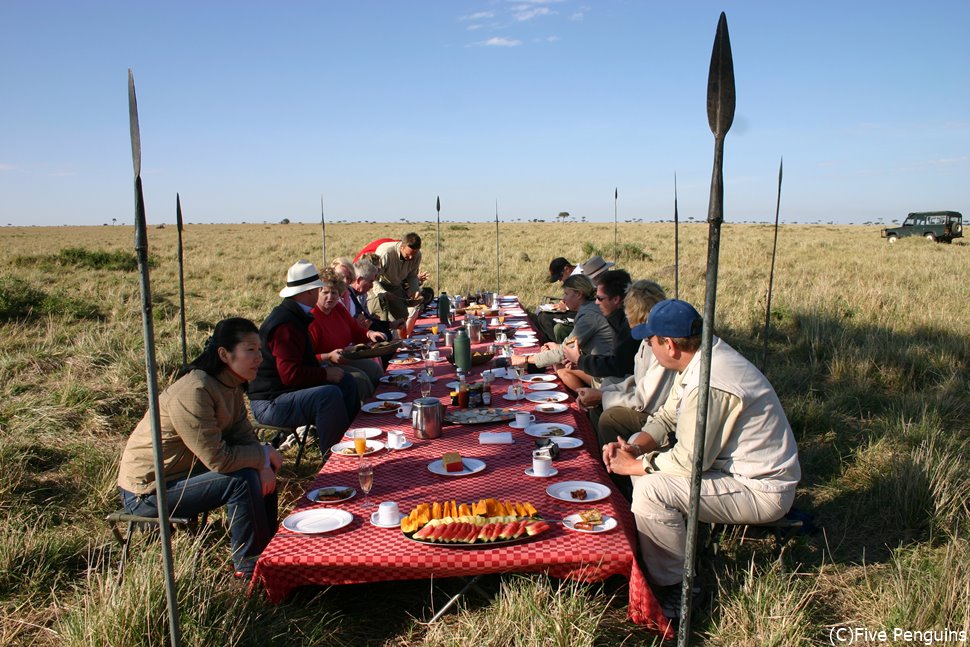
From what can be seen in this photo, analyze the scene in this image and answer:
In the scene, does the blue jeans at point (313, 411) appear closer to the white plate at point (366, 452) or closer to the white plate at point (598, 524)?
the white plate at point (366, 452)

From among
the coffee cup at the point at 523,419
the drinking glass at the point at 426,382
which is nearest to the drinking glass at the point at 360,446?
the drinking glass at the point at 426,382

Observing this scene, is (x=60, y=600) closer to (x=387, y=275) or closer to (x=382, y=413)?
(x=382, y=413)

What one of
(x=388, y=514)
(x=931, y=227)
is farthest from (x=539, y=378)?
(x=931, y=227)

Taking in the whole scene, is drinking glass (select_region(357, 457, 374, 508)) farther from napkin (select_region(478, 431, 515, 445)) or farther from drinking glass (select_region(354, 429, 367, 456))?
napkin (select_region(478, 431, 515, 445))

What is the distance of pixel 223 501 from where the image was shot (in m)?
3.31

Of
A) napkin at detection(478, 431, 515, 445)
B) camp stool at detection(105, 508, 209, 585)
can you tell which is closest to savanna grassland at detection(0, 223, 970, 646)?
camp stool at detection(105, 508, 209, 585)

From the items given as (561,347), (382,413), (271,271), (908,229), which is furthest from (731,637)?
(908,229)

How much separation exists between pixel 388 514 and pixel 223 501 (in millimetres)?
1067

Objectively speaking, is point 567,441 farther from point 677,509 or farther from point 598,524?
point 598,524

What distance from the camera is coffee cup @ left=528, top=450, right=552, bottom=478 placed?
124 inches

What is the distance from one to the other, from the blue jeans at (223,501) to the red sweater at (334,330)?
2.33 m

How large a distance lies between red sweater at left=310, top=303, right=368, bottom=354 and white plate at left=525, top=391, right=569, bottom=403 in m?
2.06

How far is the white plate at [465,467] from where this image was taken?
3.20 meters

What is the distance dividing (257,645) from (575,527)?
128cm
